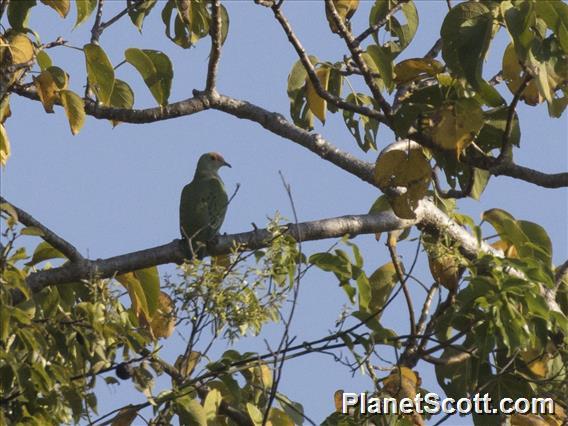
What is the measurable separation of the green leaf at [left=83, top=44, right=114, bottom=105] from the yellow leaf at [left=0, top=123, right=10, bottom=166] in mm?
415

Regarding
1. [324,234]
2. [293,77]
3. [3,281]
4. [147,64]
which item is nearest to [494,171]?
[324,234]

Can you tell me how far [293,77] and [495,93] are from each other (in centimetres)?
129

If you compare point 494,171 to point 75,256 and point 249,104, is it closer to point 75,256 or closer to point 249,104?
point 249,104

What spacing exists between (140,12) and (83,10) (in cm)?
113

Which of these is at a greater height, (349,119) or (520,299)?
(349,119)

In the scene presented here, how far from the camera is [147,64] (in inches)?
204

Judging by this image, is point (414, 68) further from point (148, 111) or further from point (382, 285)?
point (148, 111)

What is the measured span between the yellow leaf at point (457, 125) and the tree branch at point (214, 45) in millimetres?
1204

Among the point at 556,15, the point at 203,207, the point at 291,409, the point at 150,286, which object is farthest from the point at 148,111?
the point at 203,207

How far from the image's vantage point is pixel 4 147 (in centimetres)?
497

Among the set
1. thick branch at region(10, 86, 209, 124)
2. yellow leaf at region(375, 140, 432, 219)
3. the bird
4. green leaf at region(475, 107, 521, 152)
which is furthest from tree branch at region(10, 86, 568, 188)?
the bird

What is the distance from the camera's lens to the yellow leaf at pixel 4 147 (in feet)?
16.2

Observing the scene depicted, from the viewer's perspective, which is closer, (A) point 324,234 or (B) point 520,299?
(B) point 520,299

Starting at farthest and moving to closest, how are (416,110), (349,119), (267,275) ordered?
1. (349,119)
2. (416,110)
3. (267,275)
